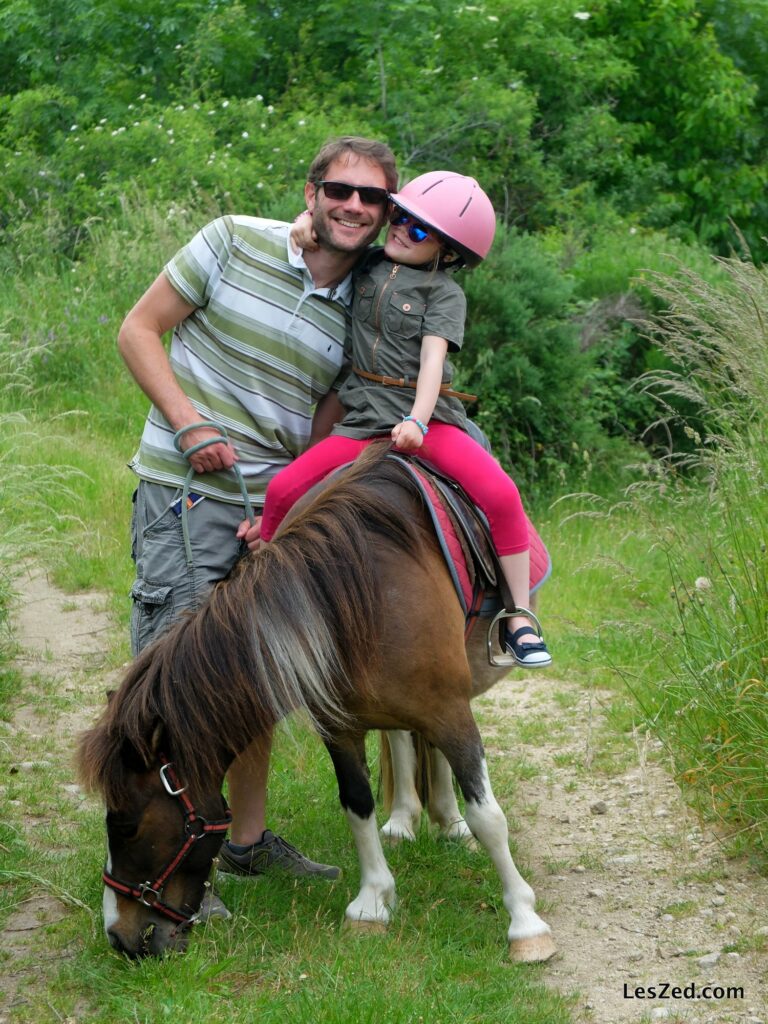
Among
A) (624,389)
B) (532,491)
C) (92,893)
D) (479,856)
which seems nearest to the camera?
(92,893)

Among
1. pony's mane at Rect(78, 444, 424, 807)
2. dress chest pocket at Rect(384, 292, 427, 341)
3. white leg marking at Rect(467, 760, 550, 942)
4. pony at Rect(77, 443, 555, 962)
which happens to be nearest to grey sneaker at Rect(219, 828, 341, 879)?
pony at Rect(77, 443, 555, 962)

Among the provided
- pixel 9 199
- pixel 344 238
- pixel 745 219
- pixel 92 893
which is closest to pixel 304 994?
pixel 92 893

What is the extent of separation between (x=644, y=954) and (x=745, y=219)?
512 inches

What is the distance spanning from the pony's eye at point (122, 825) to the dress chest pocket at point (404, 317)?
1611 millimetres

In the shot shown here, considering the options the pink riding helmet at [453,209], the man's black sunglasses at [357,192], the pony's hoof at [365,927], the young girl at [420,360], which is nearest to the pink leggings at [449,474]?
the young girl at [420,360]

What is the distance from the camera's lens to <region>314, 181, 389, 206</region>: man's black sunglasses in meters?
3.55

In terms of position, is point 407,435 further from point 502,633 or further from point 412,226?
point 502,633

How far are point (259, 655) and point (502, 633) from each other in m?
1.04

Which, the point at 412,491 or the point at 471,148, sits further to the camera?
the point at 471,148

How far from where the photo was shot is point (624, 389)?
911 centimetres

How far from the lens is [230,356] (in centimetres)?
367

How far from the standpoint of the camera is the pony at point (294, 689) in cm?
302

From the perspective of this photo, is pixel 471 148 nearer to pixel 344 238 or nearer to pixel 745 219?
pixel 745 219

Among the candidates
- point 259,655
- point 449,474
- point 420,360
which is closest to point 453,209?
point 420,360
